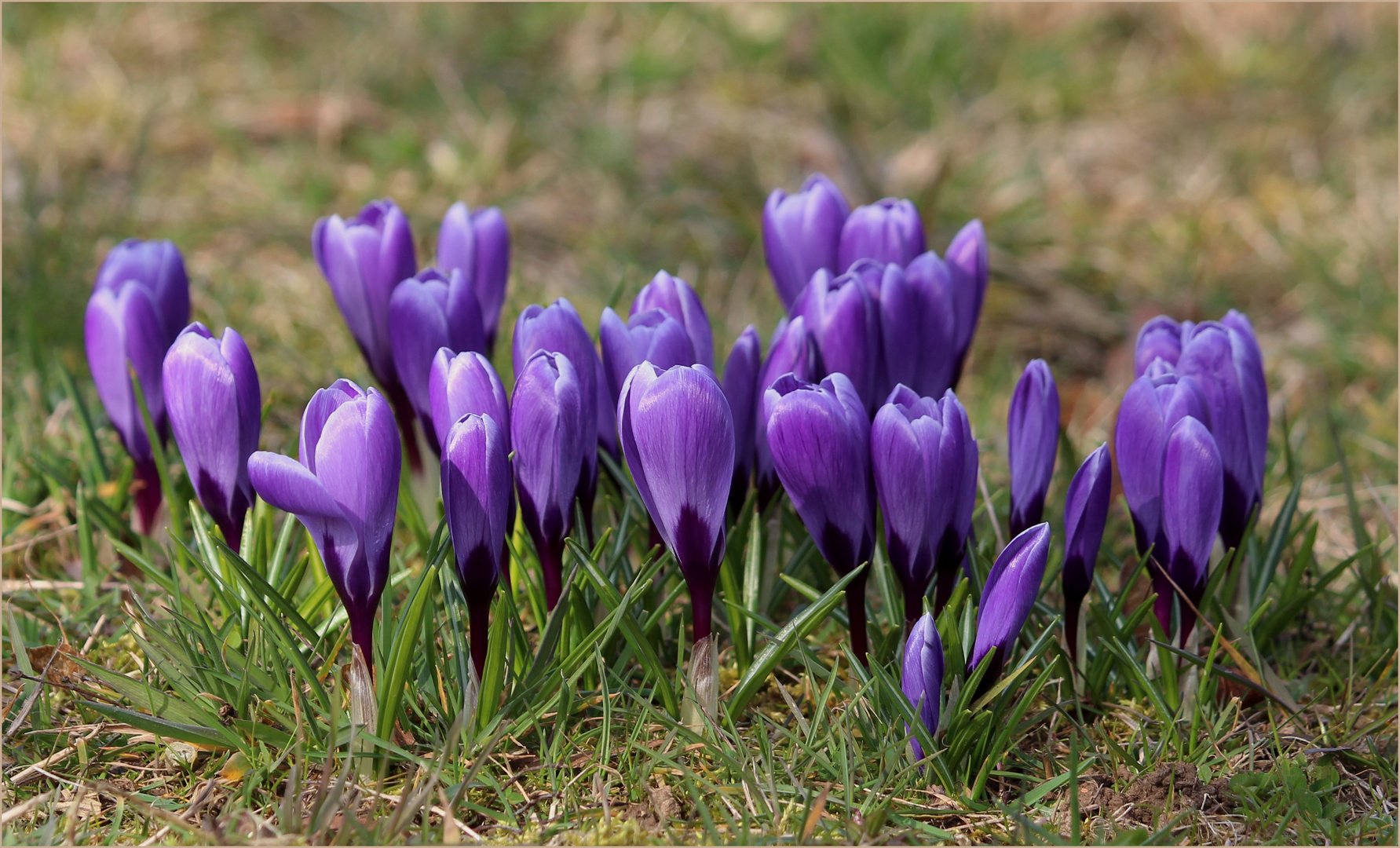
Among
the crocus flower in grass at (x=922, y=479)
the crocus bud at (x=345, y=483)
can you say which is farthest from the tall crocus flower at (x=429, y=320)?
the crocus flower in grass at (x=922, y=479)

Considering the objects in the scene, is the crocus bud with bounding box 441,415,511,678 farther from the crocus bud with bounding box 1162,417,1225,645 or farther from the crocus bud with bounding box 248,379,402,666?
the crocus bud with bounding box 1162,417,1225,645

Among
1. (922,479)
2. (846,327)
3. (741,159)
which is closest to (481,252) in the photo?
(846,327)

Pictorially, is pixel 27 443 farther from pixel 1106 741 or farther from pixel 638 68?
pixel 638 68

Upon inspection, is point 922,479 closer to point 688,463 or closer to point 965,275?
point 688,463

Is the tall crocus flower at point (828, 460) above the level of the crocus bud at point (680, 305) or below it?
below

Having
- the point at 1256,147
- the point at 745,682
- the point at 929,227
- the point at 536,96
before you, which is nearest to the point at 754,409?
the point at 745,682

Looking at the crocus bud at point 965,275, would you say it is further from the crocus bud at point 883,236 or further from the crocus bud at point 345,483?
the crocus bud at point 345,483
